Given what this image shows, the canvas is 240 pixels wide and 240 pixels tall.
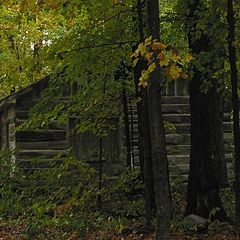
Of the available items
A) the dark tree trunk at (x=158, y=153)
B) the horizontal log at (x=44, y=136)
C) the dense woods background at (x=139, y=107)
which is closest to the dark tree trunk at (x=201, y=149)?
the dense woods background at (x=139, y=107)

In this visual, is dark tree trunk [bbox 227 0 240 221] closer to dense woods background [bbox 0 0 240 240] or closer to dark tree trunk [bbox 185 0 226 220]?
dense woods background [bbox 0 0 240 240]

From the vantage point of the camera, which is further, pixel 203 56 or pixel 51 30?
pixel 51 30

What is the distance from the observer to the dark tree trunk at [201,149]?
33.0 feet

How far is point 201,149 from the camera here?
1021 centimetres

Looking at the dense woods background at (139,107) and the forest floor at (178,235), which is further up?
the dense woods background at (139,107)

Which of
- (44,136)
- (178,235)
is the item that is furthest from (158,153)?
(44,136)

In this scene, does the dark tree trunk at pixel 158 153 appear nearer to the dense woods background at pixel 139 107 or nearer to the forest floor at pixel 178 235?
the dense woods background at pixel 139 107

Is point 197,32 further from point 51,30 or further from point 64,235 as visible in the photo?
point 51,30

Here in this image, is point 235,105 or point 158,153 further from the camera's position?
point 235,105

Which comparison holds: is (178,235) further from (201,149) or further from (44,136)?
(44,136)

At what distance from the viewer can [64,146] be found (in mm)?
19234

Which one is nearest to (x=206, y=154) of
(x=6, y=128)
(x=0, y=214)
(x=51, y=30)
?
(x=0, y=214)

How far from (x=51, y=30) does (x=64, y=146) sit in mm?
9277

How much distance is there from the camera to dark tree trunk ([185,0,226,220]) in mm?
10062
